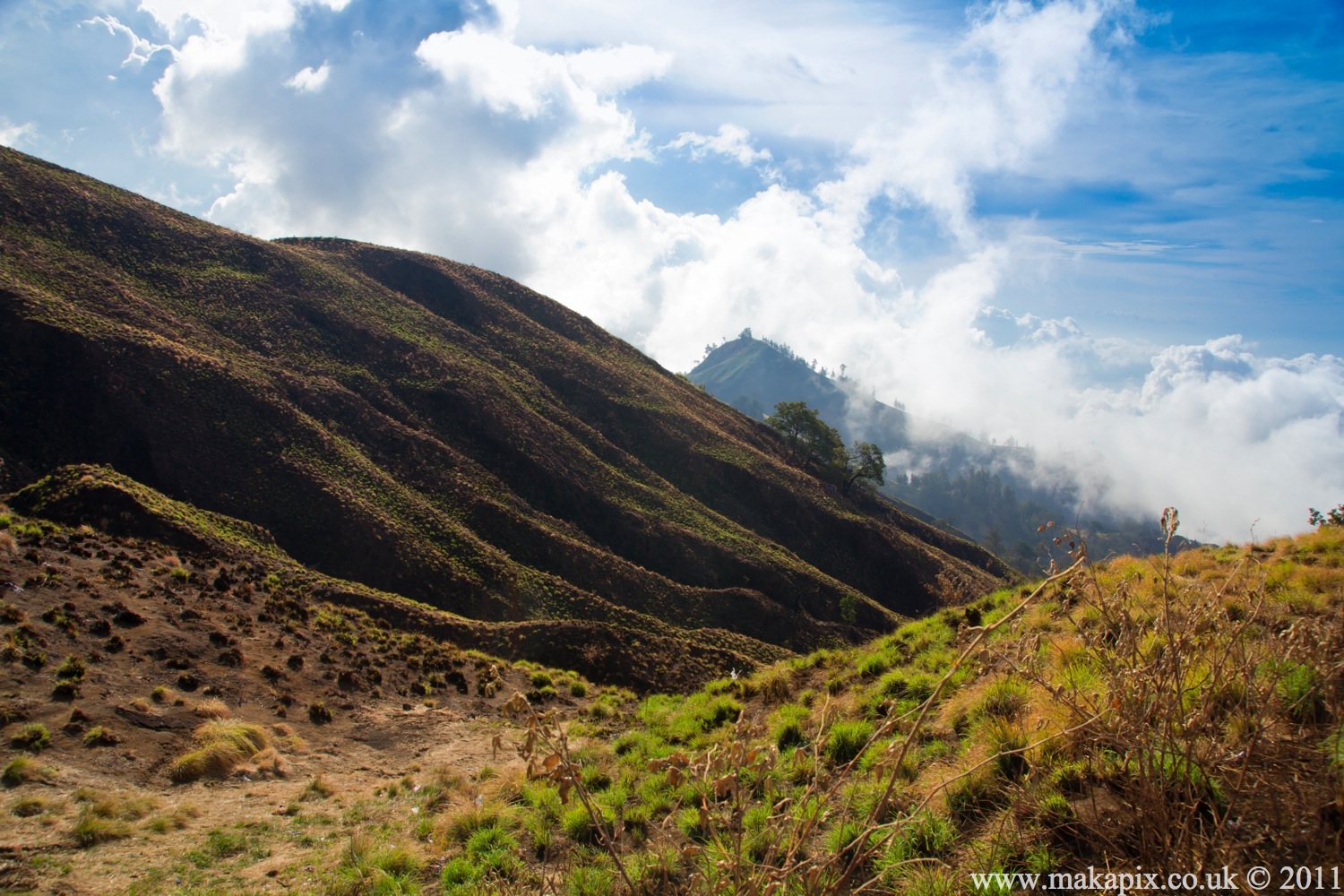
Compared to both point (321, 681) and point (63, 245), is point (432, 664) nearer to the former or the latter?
point (321, 681)

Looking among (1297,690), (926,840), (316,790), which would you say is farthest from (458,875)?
(1297,690)

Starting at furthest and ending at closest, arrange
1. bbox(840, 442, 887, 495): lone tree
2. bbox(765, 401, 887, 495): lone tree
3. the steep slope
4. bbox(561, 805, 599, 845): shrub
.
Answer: bbox(765, 401, 887, 495): lone tree, bbox(840, 442, 887, 495): lone tree, the steep slope, bbox(561, 805, 599, 845): shrub

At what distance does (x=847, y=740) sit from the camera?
6445 mm

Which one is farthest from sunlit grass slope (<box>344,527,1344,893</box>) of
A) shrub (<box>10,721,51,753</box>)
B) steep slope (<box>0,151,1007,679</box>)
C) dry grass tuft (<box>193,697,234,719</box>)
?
steep slope (<box>0,151,1007,679</box>)

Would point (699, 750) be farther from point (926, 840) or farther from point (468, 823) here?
point (926, 840)

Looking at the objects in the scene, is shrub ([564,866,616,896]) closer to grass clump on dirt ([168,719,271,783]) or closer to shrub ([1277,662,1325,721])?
shrub ([1277,662,1325,721])

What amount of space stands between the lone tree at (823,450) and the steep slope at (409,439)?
6283 millimetres

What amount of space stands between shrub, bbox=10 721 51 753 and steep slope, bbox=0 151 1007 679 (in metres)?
18.8

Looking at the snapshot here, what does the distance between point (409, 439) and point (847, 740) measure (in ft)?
130

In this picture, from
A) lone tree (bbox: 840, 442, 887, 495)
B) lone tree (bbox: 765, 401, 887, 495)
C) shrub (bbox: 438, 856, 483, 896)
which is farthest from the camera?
lone tree (bbox: 765, 401, 887, 495)

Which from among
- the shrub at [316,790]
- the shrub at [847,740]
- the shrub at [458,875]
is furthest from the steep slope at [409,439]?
the shrub at [847,740]

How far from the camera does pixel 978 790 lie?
4.33m

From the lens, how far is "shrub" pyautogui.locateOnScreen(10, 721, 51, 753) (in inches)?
415

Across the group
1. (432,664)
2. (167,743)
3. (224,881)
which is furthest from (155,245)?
(224,881)
